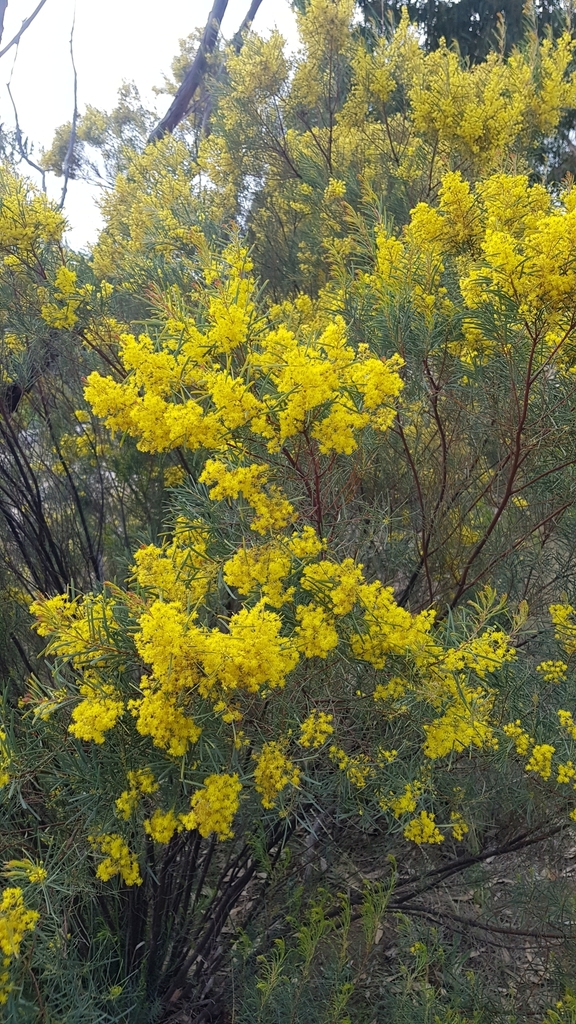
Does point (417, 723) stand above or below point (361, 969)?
above

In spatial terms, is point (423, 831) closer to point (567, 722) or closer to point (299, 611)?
point (567, 722)

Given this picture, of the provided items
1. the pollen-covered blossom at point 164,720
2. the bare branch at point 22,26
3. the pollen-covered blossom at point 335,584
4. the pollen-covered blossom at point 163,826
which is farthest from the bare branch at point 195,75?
the pollen-covered blossom at point 163,826

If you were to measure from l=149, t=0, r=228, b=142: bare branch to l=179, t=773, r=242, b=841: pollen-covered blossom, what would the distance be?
675 cm

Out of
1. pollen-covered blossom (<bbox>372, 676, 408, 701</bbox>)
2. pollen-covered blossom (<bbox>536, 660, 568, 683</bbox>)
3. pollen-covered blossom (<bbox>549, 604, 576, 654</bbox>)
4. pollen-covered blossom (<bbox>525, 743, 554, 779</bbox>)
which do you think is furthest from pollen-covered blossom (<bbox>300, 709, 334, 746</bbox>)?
pollen-covered blossom (<bbox>549, 604, 576, 654</bbox>)

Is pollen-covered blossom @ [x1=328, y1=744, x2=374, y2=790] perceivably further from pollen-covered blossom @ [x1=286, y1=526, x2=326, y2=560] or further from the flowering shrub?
pollen-covered blossom @ [x1=286, y1=526, x2=326, y2=560]

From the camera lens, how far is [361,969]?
6.42ft

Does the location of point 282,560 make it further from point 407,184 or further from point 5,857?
point 407,184

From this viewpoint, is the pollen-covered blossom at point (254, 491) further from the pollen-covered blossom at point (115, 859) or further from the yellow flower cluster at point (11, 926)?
the yellow flower cluster at point (11, 926)

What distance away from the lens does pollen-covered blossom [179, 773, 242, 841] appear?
1.40 metres

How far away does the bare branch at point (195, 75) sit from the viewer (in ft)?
21.1

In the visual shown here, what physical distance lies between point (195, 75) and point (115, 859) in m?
7.46

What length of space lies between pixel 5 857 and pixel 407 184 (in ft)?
12.9

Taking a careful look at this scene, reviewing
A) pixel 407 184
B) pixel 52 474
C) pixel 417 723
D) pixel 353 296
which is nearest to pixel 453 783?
pixel 417 723

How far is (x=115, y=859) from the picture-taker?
162 centimetres
